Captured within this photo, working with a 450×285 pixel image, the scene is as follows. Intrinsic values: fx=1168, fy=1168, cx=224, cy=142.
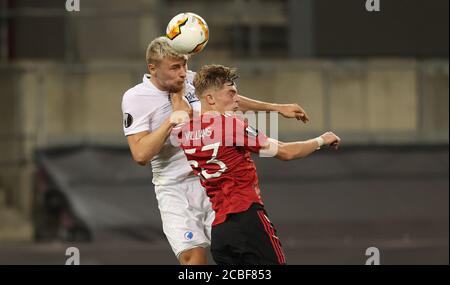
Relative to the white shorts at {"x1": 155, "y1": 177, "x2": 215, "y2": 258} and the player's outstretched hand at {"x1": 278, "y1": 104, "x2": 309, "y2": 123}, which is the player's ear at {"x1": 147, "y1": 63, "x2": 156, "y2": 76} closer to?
the white shorts at {"x1": 155, "y1": 177, "x2": 215, "y2": 258}

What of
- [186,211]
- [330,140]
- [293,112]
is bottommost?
[186,211]

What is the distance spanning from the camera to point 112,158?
15.1 m

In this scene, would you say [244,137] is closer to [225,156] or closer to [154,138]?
[225,156]

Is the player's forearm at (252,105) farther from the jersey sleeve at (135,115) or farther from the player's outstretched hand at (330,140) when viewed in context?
the player's outstretched hand at (330,140)

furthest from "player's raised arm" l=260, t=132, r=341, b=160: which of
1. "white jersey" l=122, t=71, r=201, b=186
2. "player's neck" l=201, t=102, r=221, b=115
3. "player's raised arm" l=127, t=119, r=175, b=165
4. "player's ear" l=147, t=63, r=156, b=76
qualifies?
"player's ear" l=147, t=63, r=156, b=76

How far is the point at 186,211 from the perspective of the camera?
28.9 ft

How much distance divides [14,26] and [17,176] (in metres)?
2.77

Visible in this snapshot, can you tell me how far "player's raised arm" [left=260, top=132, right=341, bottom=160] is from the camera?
311 inches

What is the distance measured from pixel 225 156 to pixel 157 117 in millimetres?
939

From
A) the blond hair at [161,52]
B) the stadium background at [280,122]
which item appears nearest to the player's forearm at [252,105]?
the blond hair at [161,52]

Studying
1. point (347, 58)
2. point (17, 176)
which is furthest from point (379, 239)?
point (17, 176)

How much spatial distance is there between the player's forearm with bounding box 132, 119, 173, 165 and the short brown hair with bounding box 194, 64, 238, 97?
39cm

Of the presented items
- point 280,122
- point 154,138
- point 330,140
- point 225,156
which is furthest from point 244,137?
point 280,122
